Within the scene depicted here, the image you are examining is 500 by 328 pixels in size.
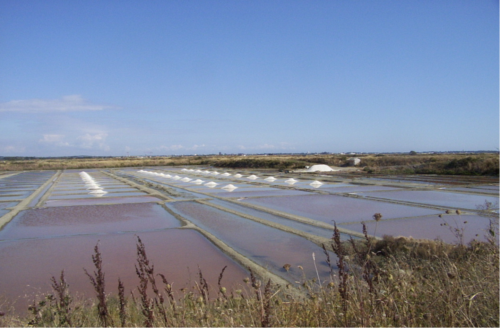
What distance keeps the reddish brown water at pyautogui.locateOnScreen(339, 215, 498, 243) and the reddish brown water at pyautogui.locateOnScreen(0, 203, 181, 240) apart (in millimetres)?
5091

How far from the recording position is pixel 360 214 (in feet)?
35.2

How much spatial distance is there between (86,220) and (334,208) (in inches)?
298

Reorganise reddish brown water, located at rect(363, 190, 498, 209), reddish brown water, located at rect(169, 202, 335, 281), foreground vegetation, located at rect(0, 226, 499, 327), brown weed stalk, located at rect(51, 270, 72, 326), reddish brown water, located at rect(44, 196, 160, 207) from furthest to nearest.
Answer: reddish brown water, located at rect(44, 196, 160, 207) < reddish brown water, located at rect(363, 190, 498, 209) < reddish brown water, located at rect(169, 202, 335, 281) < brown weed stalk, located at rect(51, 270, 72, 326) < foreground vegetation, located at rect(0, 226, 499, 327)

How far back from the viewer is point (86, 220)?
11.0 metres

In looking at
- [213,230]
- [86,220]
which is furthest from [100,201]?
[213,230]

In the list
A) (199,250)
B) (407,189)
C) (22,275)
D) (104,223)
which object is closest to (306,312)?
(199,250)

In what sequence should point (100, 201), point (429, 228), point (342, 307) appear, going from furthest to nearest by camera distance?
1. point (100, 201)
2. point (429, 228)
3. point (342, 307)

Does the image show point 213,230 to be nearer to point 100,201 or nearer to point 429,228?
point 429,228

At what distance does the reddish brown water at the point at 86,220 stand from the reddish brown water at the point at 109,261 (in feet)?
2.90

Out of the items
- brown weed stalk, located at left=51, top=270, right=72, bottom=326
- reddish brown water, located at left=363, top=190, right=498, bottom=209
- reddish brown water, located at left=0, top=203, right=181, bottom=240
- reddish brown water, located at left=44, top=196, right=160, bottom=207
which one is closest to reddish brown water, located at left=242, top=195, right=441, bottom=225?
reddish brown water, located at left=363, top=190, right=498, bottom=209

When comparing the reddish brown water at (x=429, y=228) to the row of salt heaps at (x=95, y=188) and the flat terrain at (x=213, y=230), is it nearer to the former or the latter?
the flat terrain at (x=213, y=230)

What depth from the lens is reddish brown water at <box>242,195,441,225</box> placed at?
1046cm

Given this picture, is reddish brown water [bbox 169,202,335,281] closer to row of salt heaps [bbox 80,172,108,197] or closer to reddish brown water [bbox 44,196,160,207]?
reddish brown water [bbox 44,196,160,207]

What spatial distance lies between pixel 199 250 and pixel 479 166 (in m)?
25.9
